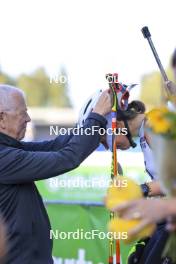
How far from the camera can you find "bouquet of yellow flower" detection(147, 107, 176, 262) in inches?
109

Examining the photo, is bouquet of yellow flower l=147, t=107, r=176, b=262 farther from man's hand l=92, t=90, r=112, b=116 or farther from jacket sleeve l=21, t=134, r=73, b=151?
jacket sleeve l=21, t=134, r=73, b=151

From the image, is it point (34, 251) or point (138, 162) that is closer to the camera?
point (34, 251)

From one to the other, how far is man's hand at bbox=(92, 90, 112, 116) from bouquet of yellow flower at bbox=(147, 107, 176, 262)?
1.91m

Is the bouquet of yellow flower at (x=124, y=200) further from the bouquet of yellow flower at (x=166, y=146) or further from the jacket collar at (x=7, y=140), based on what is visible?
the jacket collar at (x=7, y=140)

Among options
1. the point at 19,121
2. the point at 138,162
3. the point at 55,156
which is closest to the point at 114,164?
the point at 55,156

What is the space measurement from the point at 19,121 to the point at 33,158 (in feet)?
1.27

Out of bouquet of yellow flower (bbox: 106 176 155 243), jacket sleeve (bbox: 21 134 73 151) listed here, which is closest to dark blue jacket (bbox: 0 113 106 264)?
jacket sleeve (bbox: 21 134 73 151)

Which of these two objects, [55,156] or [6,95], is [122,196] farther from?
[6,95]

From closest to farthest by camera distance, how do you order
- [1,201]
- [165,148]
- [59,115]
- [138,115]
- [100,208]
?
[165,148] < [1,201] < [138,115] < [100,208] < [59,115]

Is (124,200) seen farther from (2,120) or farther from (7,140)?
(2,120)

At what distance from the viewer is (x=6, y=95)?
494 centimetres

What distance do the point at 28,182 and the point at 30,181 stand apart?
0.16 feet

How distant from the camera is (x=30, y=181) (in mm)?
4750

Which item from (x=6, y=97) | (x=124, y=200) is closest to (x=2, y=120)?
(x=6, y=97)
